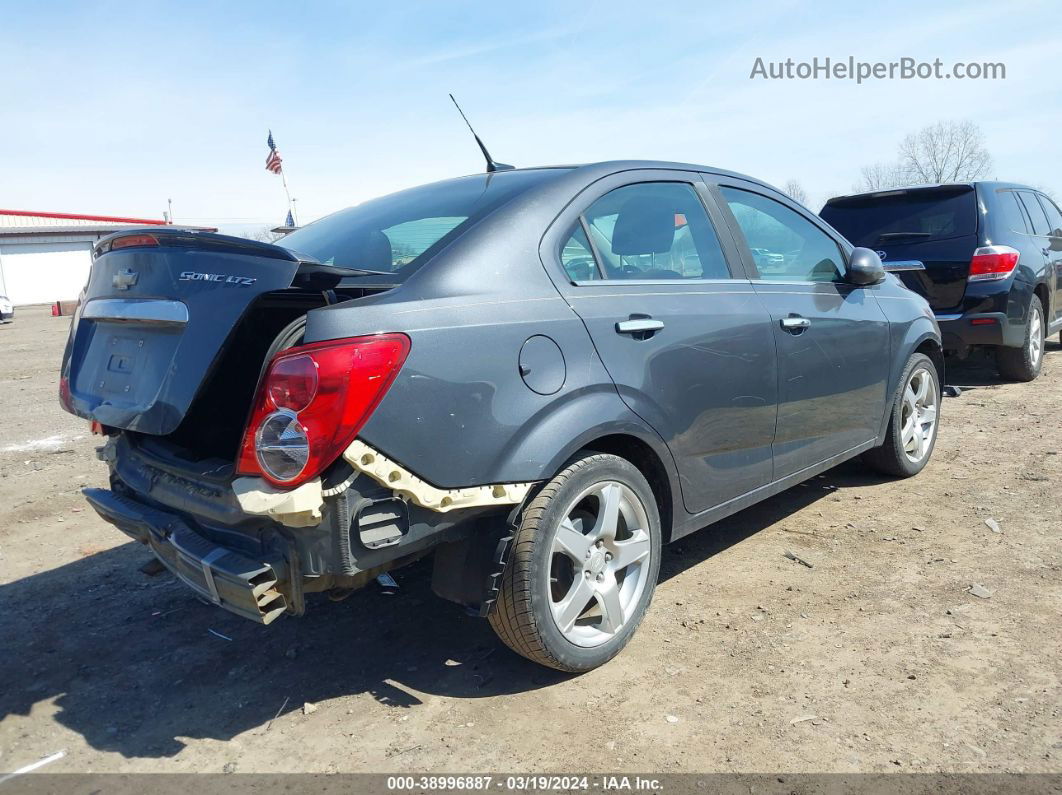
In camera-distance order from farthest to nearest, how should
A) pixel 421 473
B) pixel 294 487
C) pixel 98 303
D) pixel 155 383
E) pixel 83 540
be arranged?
pixel 83 540, pixel 98 303, pixel 155 383, pixel 421 473, pixel 294 487

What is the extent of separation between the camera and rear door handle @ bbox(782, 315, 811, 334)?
359cm

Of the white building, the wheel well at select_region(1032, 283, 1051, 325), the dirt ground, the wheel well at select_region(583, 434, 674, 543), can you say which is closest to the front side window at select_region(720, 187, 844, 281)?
the wheel well at select_region(583, 434, 674, 543)

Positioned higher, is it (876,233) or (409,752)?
(876,233)

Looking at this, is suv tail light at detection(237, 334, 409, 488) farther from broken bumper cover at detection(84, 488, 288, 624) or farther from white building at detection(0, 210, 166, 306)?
white building at detection(0, 210, 166, 306)

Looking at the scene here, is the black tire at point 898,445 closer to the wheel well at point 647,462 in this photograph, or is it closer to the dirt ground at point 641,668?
the dirt ground at point 641,668

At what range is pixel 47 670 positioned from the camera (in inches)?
121

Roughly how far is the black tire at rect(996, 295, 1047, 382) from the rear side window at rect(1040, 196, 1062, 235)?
119 centimetres

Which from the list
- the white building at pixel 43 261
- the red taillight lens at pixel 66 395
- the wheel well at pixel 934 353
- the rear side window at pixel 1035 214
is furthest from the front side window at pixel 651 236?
the white building at pixel 43 261

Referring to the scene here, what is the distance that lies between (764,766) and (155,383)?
7.18 feet

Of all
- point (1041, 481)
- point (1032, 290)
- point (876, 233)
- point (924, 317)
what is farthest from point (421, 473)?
point (1032, 290)

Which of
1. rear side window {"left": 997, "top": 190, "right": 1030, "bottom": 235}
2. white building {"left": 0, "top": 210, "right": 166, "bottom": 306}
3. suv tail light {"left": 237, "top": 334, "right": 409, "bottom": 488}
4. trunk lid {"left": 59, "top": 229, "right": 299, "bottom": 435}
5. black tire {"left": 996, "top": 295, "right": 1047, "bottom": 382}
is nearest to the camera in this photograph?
suv tail light {"left": 237, "top": 334, "right": 409, "bottom": 488}

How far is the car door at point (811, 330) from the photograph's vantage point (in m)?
3.63

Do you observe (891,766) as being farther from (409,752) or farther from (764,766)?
(409,752)

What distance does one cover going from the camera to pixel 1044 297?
25.7 ft
